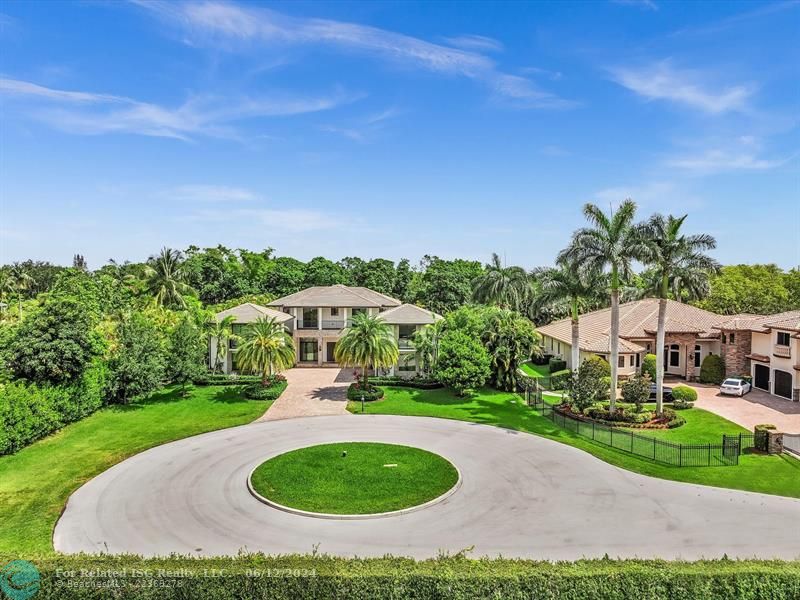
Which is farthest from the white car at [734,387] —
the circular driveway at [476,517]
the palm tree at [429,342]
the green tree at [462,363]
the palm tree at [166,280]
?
the palm tree at [166,280]

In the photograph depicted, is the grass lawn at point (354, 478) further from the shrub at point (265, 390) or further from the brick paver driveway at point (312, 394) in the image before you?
the shrub at point (265, 390)

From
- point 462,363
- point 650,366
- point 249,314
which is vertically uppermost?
point 249,314

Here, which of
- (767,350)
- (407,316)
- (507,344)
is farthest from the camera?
(407,316)

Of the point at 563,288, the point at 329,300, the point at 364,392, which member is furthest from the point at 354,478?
the point at 329,300

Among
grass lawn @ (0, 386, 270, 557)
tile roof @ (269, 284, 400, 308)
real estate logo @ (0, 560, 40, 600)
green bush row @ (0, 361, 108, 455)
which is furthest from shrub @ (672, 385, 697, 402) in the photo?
green bush row @ (0, 361, 108, 455)

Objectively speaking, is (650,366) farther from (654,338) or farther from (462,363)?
(462,363)

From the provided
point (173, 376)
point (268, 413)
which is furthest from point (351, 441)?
point (173, 376)

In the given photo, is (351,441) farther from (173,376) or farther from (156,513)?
(173,376)

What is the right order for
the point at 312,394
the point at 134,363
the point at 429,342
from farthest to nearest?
the point at 429,342 < the point at 312,394 < the point at 134,363
